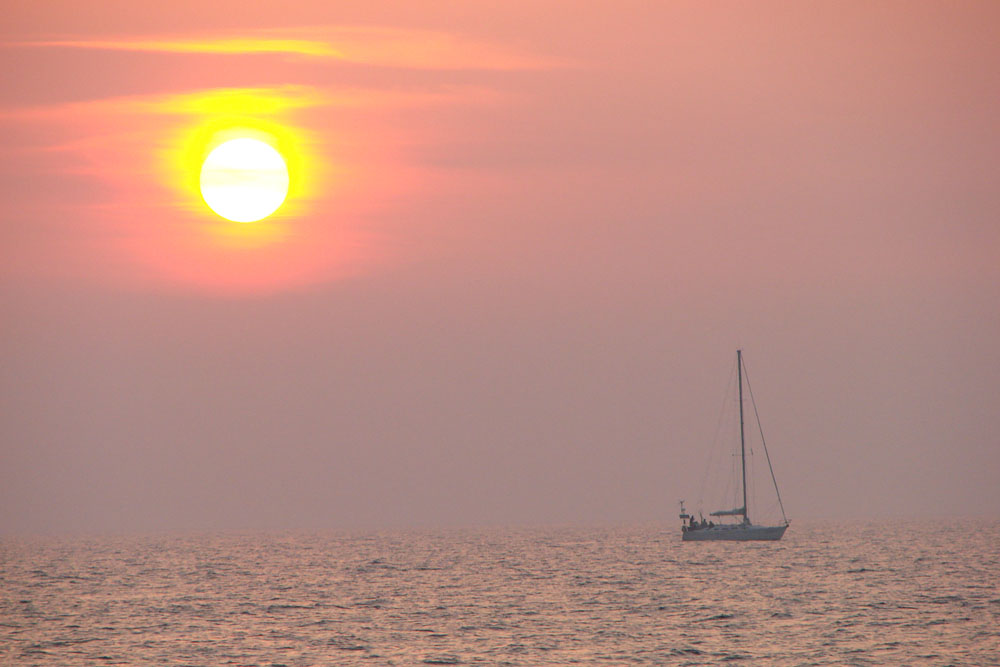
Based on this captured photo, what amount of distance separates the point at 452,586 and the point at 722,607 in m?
27.7

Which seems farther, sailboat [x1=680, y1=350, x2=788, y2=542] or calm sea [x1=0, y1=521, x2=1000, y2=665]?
sailboat [x1=680, y1=350, x2=788, y2=542]

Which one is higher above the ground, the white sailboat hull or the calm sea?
the white sailboat hull

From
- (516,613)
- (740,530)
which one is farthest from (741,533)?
(516,613)

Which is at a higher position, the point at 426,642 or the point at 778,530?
the point at 778,530

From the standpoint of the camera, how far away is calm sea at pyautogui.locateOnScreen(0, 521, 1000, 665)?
59.3 metres

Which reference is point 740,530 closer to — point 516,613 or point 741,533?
point 741,533

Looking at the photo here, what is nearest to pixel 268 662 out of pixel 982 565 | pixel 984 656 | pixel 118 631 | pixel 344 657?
pixel 344 657

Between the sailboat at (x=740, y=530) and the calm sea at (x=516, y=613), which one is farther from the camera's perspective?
the sailboat at (x=740, y=530)

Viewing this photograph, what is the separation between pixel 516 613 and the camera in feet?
254

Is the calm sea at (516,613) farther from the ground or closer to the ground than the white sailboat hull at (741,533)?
closer to the ground

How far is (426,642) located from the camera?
63.6 metres

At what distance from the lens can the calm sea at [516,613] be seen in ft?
194

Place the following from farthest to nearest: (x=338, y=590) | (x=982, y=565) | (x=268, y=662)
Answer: (x=982, y=565) < (x=338, y=590) < (x=268, y=662)

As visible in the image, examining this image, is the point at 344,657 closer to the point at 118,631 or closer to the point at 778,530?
the point at 118,631
